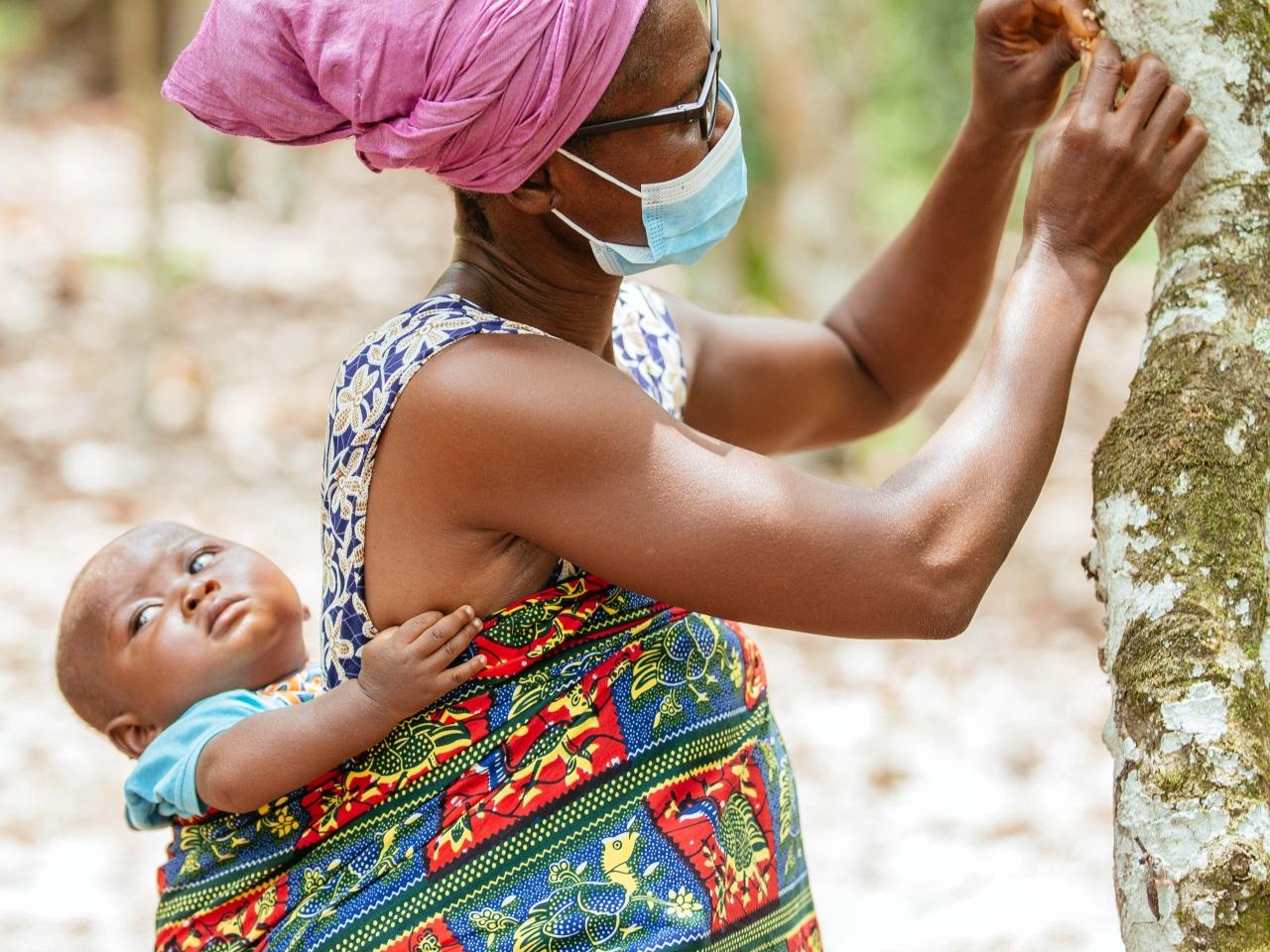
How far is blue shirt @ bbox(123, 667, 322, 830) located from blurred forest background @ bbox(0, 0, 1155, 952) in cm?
196

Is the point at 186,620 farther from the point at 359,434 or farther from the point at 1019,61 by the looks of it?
the point at 1019,61

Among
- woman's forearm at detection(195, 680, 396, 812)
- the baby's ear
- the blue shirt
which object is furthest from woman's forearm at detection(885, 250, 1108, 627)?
the baby's ear

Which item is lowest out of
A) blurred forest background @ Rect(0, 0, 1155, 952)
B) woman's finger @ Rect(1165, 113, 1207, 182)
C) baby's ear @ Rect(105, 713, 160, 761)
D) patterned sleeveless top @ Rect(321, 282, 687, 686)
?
blurred forest background @ Rect(0, 0, 1155, 952)

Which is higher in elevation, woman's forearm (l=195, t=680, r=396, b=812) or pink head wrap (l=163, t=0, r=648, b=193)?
pink head wrap (l=163, t=0, r=648, b=193)

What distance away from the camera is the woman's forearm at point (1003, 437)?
1523 millimetres

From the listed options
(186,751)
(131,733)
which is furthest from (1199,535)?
(131,733)

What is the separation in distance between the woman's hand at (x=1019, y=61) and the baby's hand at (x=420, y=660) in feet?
3.45

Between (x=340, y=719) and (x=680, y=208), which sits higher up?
(x=680, y=208)

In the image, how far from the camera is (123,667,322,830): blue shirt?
1837mm

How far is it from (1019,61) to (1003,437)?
67 cm

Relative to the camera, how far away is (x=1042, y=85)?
1940mm

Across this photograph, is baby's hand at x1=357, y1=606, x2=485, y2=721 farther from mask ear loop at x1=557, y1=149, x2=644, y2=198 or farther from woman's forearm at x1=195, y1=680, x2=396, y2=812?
mask ear loop at x1=557, y1=149, x2=644, y2=198

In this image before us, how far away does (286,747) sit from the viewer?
1722 millimetres

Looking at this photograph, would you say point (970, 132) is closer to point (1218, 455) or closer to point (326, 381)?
point (1218, 455)
